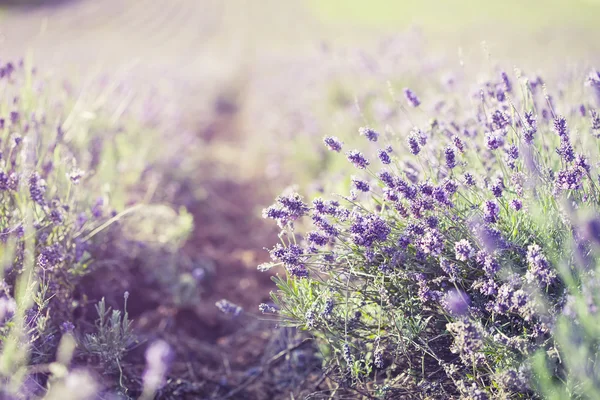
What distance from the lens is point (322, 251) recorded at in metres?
1.73

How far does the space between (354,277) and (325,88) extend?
4.57 meters

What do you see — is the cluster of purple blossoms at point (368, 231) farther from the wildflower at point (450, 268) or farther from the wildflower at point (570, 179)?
the wildflower at point (570, 179)

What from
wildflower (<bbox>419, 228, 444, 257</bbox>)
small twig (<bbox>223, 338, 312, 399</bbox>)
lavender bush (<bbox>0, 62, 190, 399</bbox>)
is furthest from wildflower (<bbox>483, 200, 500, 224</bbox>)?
lavender bush (<bbox>0, 62, 190, 399</bbox>)

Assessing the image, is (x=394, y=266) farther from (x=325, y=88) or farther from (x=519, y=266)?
(x=325, y=88)

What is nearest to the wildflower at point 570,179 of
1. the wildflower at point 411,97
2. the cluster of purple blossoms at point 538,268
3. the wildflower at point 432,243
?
the cluster of purple blossoms at point 538,268

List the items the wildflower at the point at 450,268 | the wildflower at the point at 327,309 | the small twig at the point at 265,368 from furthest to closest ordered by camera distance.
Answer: the small twig at the point at 265,368
the wildflower at the point at 327,309
the wildflower at the point at 450,268

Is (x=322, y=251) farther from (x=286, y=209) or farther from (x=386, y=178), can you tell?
(x=386, y=178)

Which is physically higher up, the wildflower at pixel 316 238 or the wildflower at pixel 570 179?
the wildflower at pixel 570 179

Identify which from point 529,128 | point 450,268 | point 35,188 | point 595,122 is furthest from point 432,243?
point 35,188

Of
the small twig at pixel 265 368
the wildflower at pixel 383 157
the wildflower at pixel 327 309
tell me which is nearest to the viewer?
the wildflower at pixel 327 309

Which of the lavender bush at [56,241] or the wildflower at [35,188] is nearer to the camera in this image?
the lavender bush at [56,241]

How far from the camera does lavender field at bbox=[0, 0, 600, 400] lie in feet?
4.87

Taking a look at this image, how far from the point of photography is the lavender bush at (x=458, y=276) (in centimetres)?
143

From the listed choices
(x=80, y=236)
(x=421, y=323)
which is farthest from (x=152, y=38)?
(x=421, y=323)
